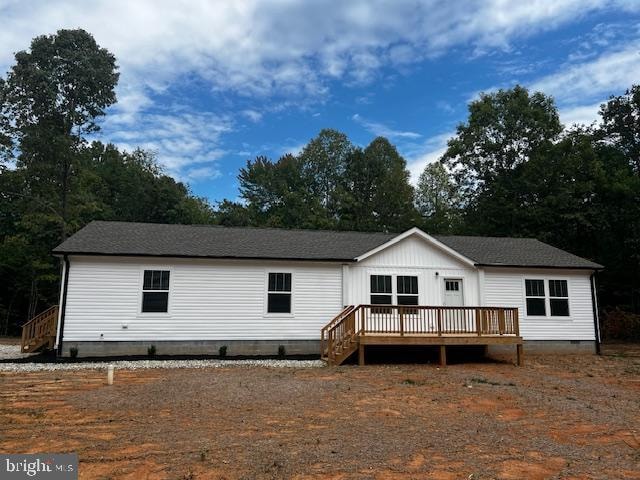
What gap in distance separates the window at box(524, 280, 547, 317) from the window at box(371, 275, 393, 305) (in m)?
5.11

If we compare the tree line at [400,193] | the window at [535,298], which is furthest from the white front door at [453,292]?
the tree line at [400,193]

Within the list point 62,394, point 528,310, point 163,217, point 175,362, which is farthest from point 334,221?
point 62,394

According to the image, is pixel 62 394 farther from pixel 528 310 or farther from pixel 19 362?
pixel 528 310

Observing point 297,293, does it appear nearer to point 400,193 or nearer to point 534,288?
point 534,288

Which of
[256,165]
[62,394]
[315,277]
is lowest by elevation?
[62,394]

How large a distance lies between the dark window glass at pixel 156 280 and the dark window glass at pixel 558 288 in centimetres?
1325

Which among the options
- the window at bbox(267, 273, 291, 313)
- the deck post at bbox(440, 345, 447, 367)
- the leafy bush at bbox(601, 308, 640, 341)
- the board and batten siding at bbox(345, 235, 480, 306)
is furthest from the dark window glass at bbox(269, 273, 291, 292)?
the leafy bush at bbox(601, 308, 640, 341)

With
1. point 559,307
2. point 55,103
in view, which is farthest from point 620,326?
point 55,103

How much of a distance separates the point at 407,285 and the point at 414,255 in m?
1.05

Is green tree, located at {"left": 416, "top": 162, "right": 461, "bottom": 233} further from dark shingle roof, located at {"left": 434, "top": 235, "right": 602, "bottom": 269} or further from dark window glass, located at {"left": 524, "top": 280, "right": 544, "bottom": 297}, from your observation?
dark window glass, located at {"left": 524, "top": 280, "right": 544, "bottom": 297}

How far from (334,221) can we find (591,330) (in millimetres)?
24711

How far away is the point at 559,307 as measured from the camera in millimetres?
15977

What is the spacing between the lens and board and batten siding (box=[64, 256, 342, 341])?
1327 cm

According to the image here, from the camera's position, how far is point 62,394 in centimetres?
853
